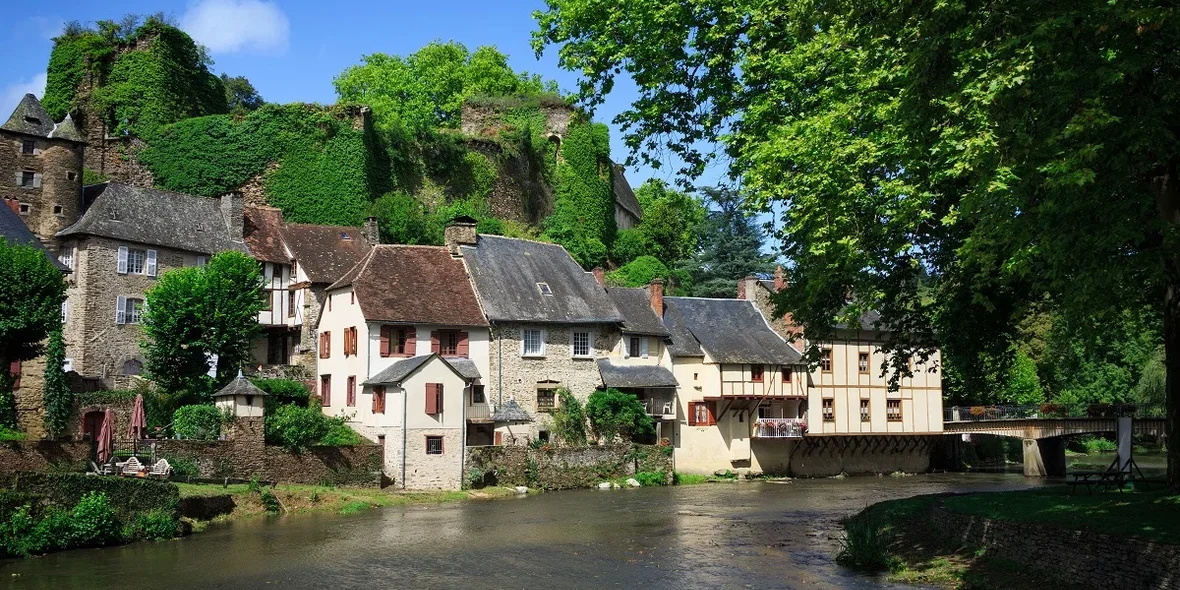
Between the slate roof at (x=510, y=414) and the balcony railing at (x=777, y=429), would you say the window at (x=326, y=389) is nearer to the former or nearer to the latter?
the slate roof at (x=510, y=414)

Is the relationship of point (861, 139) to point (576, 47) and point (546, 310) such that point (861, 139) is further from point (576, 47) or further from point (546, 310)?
point (546, 310)

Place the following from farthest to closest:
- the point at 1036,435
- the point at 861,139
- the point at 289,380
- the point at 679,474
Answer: the point at 1036,435
the point at 679,474
the point at 289,380
the point at 861,139

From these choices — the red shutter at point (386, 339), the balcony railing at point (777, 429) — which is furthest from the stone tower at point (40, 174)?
the balcony railing at point (777, 429)

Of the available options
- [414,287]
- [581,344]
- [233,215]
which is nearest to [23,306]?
[414,287]

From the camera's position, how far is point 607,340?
4106 centimetres

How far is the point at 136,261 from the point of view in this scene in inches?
1523

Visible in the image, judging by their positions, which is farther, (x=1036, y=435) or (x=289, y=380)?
(x=1036, y=435)

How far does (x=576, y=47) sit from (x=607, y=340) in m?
21.4

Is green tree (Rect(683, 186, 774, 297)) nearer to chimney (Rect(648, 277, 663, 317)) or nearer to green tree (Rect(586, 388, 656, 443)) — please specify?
chimney (Rect(648, 277, 663, 317))

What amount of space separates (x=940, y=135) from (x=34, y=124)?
1413 inches

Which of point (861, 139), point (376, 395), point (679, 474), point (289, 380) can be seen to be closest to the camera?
point (861, 139)

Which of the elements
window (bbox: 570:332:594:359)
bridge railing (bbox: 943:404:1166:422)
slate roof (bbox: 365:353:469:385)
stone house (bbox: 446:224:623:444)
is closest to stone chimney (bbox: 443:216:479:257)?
stone house (bbox: 446:224:623:444)

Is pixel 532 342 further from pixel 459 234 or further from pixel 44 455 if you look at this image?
pixel 44 455

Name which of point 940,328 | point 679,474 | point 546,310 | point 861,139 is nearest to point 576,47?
point 861,139
